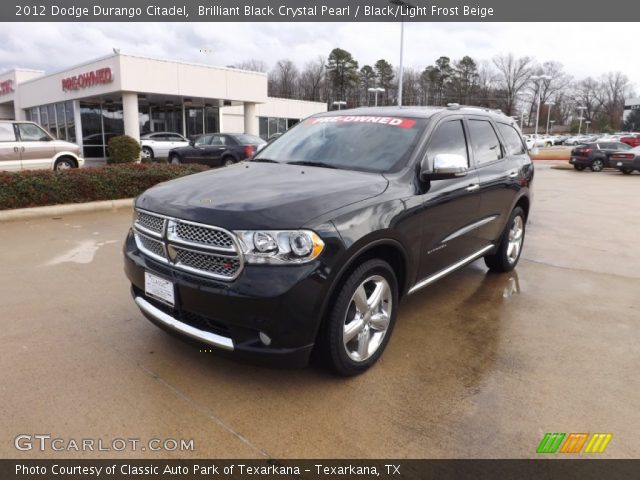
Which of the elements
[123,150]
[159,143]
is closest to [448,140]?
[123,150]

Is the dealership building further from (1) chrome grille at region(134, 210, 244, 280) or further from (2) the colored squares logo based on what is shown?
(2) the colored squares logo

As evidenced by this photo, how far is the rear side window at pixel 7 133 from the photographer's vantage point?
1188 centimetres

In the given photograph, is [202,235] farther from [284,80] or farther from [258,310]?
[284,80]

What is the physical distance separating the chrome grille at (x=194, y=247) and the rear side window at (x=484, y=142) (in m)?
2.84

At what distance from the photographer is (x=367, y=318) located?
3.25 meters

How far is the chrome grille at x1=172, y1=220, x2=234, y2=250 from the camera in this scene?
277cm

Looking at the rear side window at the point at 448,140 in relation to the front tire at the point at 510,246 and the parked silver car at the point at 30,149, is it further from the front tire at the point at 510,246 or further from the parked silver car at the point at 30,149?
the parked silver car at the point at 30,149

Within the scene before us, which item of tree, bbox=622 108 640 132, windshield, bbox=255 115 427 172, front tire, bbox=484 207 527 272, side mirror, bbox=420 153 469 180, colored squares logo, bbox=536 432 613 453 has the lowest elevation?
colored squares logo, bbox=536 432 613 453

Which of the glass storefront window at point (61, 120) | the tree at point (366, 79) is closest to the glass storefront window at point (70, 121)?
the glass storefront window at point (61, 120)

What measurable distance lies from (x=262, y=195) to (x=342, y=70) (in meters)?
81.6

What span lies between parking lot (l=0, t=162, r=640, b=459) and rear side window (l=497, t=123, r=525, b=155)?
1544mm

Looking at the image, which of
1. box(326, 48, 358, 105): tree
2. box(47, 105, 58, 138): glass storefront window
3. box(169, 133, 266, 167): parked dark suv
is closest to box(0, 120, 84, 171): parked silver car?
box(169, 133, 266, 167): parked dark suv

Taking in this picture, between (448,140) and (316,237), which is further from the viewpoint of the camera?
(448,140)

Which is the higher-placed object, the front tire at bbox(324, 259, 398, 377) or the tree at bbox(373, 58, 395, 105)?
the tree at bbox(373, 58, 395, 105)
